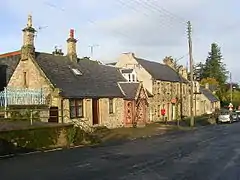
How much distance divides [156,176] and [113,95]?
28.4m

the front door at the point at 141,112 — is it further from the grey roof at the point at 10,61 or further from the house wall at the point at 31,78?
the house wall at the point at 31,78

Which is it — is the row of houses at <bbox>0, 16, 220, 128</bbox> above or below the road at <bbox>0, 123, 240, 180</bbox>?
above

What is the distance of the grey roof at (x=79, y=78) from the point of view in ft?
119

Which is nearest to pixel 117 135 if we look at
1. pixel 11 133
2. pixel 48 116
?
pixel 48 116

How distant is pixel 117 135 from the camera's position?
113 ft

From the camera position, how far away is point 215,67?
142 m

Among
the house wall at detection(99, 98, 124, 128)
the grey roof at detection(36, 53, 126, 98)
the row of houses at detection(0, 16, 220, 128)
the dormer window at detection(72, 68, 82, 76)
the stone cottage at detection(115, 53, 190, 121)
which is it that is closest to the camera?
the row of houses at detection(0, 16, 220, 128)

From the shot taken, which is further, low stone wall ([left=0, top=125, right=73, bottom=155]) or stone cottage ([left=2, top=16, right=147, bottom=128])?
stone cottage ([left=2, top=16, right=147, bottom=128])

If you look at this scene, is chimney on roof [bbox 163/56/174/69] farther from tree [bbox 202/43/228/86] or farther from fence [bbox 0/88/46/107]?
tree [bbox 202/43/228/86]

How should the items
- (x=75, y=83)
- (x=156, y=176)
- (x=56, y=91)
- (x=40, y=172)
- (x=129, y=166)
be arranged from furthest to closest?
1. (x=75, y=83)
2. (x=56, y=91)
3. (x=129, y=166)
4. (x=40, y=172)
5. (x=156, y=176)

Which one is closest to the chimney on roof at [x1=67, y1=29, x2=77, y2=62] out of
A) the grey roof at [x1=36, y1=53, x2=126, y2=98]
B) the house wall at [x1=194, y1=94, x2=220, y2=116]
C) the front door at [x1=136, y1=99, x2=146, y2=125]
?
the grey roof at [x1=36, y1=53, x2=126, y2=98]

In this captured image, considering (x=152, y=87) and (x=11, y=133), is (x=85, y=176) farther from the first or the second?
(x=152, y=87)

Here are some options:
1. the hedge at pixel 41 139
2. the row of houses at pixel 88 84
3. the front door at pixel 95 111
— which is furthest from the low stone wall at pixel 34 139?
the front door at pixel 95 111

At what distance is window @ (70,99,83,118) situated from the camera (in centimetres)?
3622
